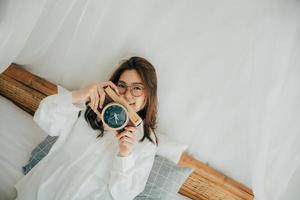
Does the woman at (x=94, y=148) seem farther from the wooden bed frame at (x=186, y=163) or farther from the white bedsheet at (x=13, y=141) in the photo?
the wooden bed frame at (x=186, y=163)

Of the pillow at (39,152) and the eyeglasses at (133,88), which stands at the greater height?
the eyeglasses at (133,88)

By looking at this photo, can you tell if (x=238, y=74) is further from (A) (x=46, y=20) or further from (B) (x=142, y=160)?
(A) (x=46, y=20)

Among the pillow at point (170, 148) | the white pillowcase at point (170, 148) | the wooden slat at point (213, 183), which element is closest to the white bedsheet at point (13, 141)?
the white pillowcase at point (170, 148)

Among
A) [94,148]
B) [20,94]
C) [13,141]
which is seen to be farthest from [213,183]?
[20,94]

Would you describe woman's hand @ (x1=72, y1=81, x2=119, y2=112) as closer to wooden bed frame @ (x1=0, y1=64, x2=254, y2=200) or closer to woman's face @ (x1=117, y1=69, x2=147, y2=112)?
woman's face @ (x1=117, y1=69, x2=147, y2=112)

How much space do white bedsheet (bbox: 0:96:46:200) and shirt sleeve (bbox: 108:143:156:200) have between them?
420 mm

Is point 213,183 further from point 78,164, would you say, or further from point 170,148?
point 78,164

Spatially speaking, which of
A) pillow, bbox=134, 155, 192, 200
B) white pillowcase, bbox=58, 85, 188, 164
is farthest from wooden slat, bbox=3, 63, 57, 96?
pillow, bbox=134, 155, 192, 200

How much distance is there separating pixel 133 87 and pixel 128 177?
35cm

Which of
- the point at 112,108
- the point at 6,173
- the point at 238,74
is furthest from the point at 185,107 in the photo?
the point at 6,173

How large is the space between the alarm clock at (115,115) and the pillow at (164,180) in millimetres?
335

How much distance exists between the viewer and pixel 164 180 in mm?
1106

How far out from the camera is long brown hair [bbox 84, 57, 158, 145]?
1.08 metres

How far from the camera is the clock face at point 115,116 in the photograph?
34.7 inches
